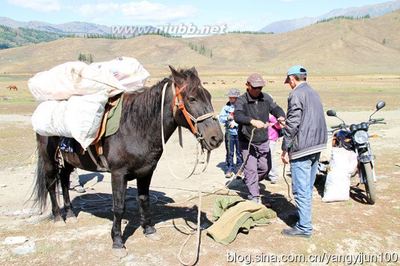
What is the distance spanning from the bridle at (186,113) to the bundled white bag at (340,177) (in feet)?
11.1

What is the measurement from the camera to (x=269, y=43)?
522ft

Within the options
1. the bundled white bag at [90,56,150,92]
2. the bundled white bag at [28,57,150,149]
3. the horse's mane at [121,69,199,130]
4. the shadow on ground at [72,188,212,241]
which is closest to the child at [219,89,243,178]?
the shadow on ground at [72,188,212,241]

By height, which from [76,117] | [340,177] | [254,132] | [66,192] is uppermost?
[76,117]

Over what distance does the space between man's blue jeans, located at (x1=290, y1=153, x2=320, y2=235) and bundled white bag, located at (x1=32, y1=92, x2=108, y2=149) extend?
2.60m

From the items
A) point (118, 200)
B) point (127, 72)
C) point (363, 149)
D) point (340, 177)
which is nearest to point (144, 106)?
point (127, 72)

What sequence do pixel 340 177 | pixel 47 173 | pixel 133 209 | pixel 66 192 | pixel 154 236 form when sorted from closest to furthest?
pixel 154 236 → pixel 47 173 → pixel 66 192 → pixel 133 209 → pixel 340 177

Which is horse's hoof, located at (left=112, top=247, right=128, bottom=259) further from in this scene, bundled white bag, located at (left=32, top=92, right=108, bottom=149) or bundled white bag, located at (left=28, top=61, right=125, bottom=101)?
bundled white bag, located at (left=28, top=61, right=125, bottom=101)

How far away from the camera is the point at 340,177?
6.65m

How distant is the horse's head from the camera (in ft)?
13.9

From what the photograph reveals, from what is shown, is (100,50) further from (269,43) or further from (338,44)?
(338,44)

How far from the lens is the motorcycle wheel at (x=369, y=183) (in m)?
6.35

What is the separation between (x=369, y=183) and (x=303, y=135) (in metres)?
2.24

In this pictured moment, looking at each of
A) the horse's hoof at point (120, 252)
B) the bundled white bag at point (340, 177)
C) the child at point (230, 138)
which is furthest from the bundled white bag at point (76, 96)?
the bundled white bag at point (340, 177)

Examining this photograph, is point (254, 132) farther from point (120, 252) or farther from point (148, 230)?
point (120, 252)
